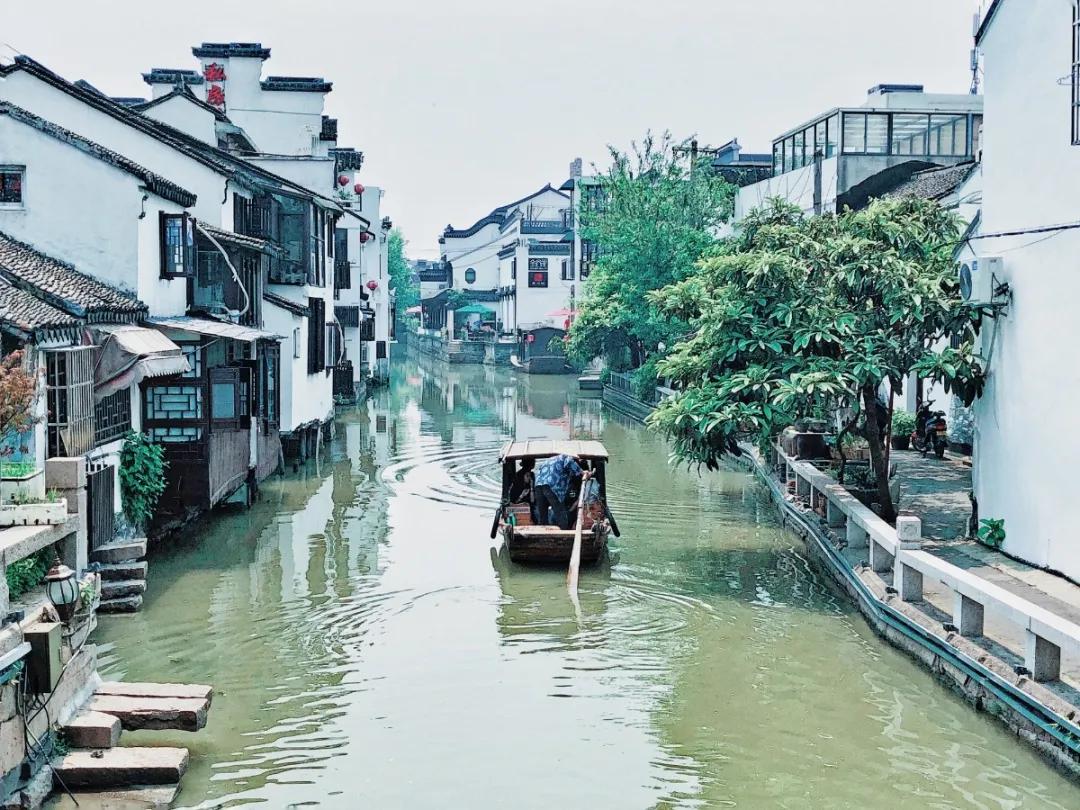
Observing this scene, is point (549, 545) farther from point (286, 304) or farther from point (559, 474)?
point (286, 304)

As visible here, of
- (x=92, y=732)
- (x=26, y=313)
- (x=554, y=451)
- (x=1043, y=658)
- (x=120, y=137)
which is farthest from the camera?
(x=120, y=137)

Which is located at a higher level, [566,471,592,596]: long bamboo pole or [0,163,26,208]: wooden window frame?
[0,163,26,208]: wooden window frame

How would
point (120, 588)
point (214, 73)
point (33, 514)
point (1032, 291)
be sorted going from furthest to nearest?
point (214, 73)
point (120, 588)
point (1032, 291)
point (33, 514)

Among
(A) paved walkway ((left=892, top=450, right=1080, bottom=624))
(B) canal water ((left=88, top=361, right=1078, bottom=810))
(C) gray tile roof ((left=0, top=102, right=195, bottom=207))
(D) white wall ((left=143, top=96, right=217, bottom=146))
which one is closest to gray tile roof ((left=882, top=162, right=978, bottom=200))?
(A) paved walkway ((left=892, top=450, right=1080, bottom=624))

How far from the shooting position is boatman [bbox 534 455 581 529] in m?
19.5

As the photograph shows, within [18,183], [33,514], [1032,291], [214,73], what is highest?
[214,73]

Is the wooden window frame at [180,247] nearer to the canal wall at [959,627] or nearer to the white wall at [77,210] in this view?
the white wall at [77,210]

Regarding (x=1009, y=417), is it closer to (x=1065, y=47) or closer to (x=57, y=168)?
(x=1065, y=47)

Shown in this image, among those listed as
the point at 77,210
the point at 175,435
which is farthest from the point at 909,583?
the point at 77,210

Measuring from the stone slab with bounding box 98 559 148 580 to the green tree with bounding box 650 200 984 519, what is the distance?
7.29 metres

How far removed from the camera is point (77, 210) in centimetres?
1877

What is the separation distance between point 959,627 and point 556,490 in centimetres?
832

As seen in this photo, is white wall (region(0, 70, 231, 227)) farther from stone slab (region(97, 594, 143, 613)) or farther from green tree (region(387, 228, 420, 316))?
green tree (region(387, 228, 420, 316))

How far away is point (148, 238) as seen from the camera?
1939cm
